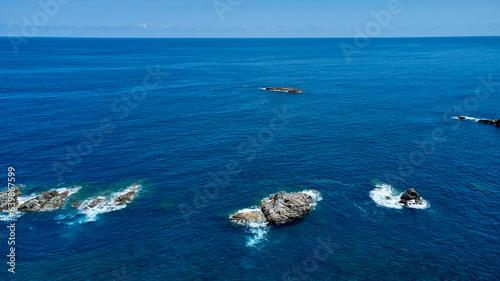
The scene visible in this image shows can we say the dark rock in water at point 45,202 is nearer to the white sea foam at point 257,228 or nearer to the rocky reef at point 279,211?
the rocky reef at point 279,211

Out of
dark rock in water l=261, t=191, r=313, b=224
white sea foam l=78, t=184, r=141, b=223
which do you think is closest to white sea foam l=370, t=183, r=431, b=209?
dark rock in water l=261, t=191, r=313, b=224

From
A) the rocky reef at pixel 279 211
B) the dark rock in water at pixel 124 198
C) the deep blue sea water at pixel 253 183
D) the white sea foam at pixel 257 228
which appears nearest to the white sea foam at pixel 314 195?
the white sea foam at pixel 257 228

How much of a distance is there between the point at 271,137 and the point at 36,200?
77442 millimetres

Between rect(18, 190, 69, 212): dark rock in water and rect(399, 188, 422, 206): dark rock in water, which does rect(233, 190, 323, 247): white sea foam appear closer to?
rect(399, 188, 422, 206): dark rock in water

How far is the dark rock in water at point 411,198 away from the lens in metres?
84.3

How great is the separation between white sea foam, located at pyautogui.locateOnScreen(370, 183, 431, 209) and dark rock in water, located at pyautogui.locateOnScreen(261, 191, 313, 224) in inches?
739

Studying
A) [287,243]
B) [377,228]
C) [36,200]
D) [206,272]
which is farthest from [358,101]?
[36,200]

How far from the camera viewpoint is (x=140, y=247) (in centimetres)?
7056

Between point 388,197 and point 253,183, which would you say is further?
point 253,183

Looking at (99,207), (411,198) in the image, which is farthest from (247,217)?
(411,198)

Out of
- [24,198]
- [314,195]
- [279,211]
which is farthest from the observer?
[314,195]

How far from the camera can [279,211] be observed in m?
79.1

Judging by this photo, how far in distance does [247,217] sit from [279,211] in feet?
25.4

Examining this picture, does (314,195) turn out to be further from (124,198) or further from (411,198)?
(124,198)
